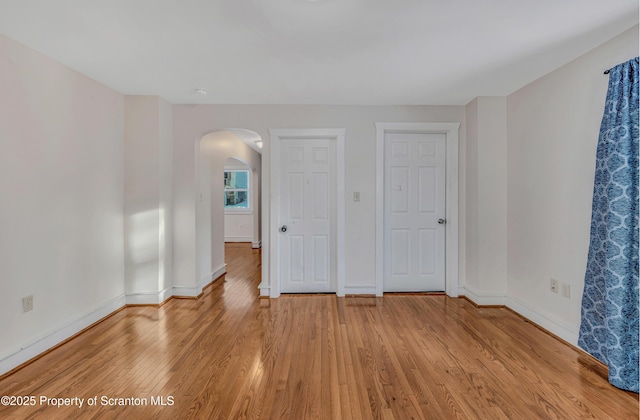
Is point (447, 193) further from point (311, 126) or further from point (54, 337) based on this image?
point (54, 337)

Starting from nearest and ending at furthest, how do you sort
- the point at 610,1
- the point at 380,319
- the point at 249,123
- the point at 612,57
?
the point at 610,1
the point at 612,57
the point at 380,319
the point at 249,123

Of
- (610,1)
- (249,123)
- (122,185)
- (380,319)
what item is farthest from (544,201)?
(122,185)

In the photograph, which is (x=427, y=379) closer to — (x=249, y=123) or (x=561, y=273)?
(x=561, y=273)

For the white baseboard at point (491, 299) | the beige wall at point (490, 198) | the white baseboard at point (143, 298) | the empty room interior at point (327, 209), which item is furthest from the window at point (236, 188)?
the white baseboard at point (491, 299)

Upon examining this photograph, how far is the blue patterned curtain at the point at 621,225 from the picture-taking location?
1915 mm

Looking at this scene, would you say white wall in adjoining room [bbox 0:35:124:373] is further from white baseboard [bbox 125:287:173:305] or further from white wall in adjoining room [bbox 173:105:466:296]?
white wall in adjoining room [bbox 173:105:466:296]

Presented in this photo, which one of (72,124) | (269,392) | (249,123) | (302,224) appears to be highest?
(249,123)

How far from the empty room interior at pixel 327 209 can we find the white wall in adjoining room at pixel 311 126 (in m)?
0.03

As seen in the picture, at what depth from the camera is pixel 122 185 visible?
3.36 meters

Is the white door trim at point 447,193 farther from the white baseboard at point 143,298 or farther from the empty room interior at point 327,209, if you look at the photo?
the white baseboard at point 143,298

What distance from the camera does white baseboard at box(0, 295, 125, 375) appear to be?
2.13 metres

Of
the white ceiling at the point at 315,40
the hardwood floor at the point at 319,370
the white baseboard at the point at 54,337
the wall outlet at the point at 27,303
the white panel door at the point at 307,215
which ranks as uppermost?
the white ceiling at the point at 315,40

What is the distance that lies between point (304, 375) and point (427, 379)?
842 millimetres

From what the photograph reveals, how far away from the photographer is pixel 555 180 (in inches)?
105
